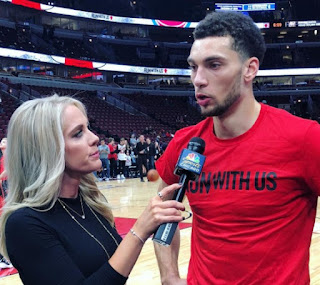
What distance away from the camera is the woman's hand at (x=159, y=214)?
1.39m

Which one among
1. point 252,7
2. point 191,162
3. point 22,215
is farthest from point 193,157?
point 252,7

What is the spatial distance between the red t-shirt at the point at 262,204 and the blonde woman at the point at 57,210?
15.2 inches

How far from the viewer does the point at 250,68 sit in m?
1.80

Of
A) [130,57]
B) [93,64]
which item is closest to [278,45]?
[130,57]

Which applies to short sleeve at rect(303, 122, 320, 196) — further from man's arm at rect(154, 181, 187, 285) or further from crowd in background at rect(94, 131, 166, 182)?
crowd in background at rect(94, 131, 166, 182)

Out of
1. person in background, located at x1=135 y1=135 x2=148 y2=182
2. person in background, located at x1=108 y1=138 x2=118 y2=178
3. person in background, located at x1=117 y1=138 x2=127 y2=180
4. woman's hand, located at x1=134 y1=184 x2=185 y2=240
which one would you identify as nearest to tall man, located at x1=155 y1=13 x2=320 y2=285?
woman's hand, located at x1=134 y1=184 x2=185 y2=240

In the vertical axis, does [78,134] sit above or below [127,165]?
above

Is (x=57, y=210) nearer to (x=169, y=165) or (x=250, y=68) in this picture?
(x=169, y=165)

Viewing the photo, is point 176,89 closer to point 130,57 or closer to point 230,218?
point 130,57

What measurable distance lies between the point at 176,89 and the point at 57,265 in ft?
108

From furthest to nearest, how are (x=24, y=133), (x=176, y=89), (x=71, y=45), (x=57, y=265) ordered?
(x=176, y=89), (x=71, y=45), (x=24, y=133), (x=57, y=265)

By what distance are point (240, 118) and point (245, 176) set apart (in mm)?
259

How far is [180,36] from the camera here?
3969cm

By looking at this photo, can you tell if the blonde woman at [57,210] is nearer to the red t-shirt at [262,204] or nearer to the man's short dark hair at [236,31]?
the red t-shirt at [262,204]
